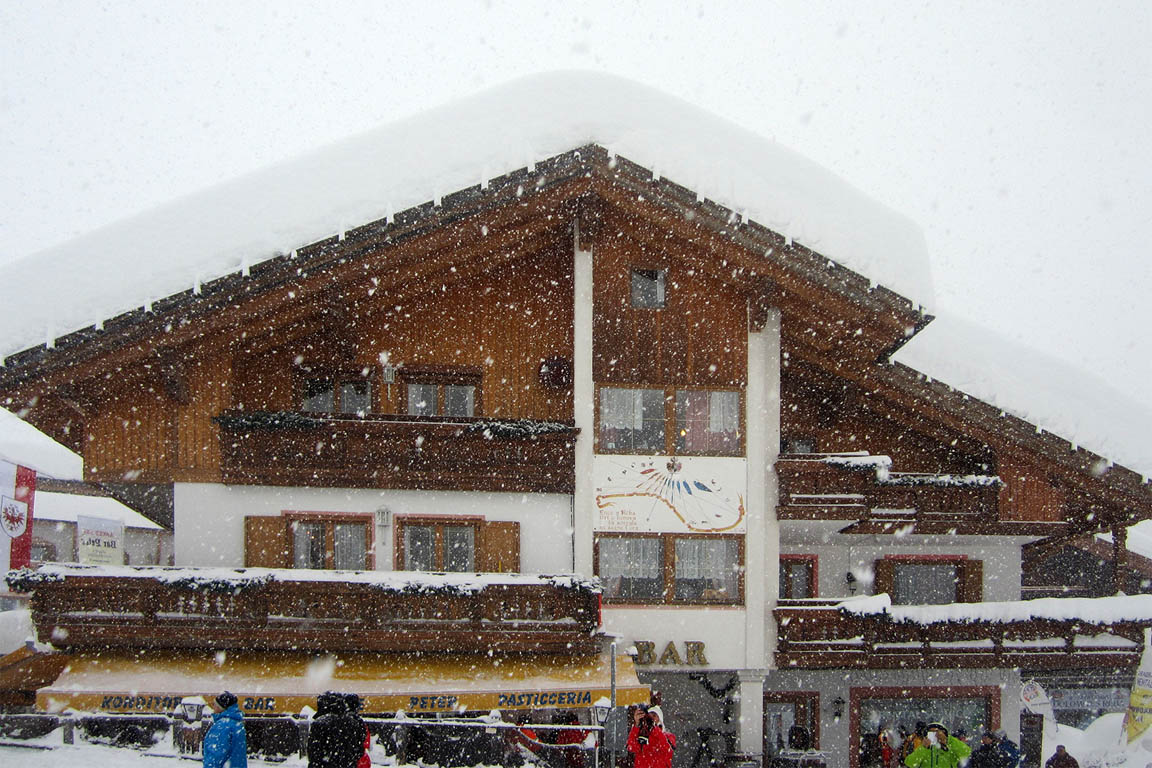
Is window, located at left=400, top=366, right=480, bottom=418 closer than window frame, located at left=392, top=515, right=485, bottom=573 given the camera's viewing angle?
No

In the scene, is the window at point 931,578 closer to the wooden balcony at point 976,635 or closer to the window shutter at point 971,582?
Answer: the window shutter at point 971,582

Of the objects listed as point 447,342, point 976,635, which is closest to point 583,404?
point 447,342

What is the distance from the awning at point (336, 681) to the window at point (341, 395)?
4331 mm

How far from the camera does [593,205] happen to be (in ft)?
60.9

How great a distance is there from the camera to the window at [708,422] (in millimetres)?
18734

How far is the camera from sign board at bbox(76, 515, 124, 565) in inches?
716

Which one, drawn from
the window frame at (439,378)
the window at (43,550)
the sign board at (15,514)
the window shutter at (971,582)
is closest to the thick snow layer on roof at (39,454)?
the window at (43,550)

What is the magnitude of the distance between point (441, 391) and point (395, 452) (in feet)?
5.21

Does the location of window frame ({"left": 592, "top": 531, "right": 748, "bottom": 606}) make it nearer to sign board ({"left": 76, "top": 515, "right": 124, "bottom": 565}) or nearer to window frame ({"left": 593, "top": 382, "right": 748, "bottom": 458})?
window frame ({"left": 593, "top": 382, "right": 748, "bottom": 458})

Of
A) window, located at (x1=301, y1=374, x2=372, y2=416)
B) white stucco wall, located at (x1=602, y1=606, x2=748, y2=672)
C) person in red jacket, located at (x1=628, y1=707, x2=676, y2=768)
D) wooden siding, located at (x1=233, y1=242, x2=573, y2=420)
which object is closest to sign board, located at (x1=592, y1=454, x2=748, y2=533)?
white stucco wall, located at (x1=602, y1=606, x2=748, y2=672)

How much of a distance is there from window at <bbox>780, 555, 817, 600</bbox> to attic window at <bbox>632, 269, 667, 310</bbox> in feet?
21.1

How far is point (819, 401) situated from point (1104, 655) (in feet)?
24.0

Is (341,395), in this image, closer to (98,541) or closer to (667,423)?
(98,541)

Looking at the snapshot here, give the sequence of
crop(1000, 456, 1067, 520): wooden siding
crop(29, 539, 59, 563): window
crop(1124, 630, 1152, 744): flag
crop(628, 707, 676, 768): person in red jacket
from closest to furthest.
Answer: crop(628, 707, 676, 768): person in red jacket < crop(1124, 630, 1152, 744): flag < crop(1000, 456, 1067, 520): wooden siding < crop(29, 539, 59, 563): window
